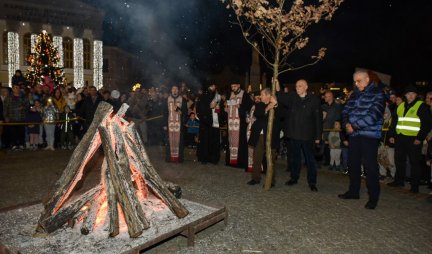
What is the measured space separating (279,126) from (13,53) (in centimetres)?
4029

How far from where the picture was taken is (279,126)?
26.6ft

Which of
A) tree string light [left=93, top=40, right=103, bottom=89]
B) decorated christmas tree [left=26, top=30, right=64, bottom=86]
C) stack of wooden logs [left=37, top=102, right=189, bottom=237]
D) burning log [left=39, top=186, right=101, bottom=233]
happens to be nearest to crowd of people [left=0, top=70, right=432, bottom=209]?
stack of wooden logs [left=37, top=102, right=189, bottom=237]

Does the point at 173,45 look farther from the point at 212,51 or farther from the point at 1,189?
the point at 1,189

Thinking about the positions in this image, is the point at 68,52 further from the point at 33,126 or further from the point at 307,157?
the point at 307,157

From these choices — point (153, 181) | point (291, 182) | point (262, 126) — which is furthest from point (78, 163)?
point (291, 182)

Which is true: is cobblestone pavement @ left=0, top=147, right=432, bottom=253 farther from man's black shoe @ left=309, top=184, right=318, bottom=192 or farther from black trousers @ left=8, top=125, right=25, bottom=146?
black trousers @ left=8, top=125, right=25, bottom=146

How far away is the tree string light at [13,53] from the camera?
40.2 metres

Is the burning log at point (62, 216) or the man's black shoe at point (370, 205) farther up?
the burning log at point (62, 216)

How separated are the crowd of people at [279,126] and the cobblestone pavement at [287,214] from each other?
1.58 ft

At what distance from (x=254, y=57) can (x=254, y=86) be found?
115 cm

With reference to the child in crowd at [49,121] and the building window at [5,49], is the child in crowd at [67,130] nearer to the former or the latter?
the child in crowd at [49,121]

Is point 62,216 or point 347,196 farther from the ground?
point 62,216

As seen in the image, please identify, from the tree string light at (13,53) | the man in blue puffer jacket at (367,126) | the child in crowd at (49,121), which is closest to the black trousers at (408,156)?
the man in blue puffer jacket at (367,126)

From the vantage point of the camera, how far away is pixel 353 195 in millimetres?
6969
